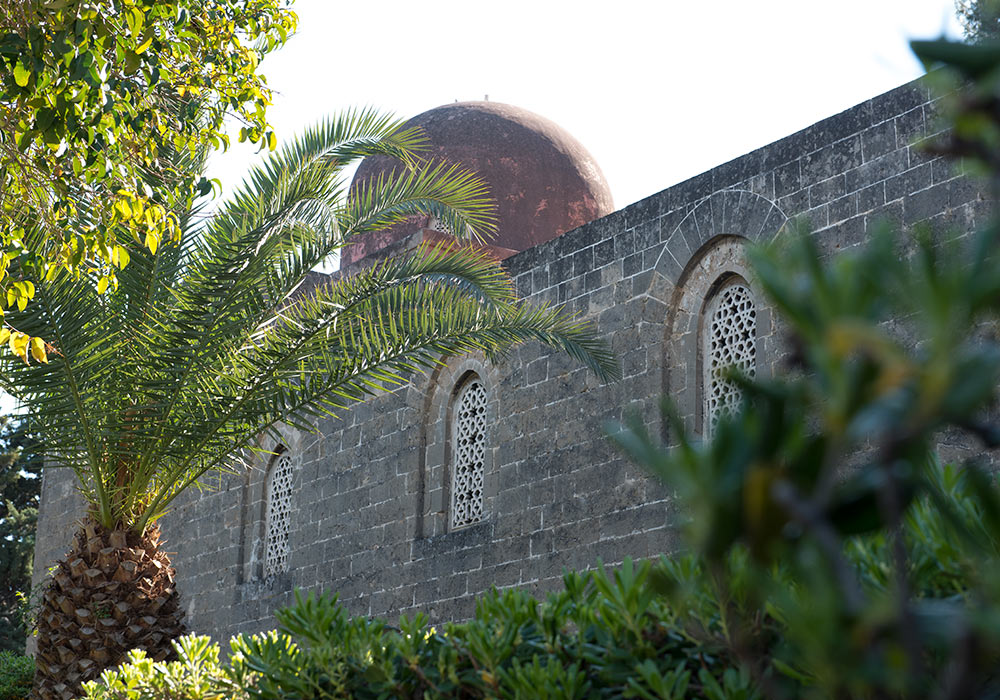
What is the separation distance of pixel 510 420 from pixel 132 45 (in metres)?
4.74

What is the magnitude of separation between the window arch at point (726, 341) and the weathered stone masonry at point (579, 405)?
73 millimetres

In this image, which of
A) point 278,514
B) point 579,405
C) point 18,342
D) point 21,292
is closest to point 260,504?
point 278,514

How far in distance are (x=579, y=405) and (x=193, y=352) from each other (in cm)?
292

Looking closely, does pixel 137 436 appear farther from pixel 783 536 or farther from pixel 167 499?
pixel 783 536

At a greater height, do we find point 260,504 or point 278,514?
point 260,504

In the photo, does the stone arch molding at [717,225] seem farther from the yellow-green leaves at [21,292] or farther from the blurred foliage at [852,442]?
the blurred foliage at [852,442]

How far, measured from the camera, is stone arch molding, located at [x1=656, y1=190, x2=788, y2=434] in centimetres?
793

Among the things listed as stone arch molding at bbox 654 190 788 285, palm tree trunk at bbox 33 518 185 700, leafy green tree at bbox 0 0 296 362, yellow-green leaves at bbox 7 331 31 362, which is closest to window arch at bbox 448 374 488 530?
stone arch molding at bbox 654 190 788 285

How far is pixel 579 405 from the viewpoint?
8.69 meters

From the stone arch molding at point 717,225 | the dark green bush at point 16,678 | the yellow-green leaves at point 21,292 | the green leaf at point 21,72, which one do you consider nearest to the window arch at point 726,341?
the stone arch molding at point 717,225

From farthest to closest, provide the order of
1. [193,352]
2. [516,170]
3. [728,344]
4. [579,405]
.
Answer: [516,170], [579,405], [728,344], [193,352]

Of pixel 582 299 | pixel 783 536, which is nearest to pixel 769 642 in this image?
pixel 783 536

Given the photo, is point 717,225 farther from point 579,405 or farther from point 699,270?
point 579,405

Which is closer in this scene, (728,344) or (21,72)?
(21,72)
